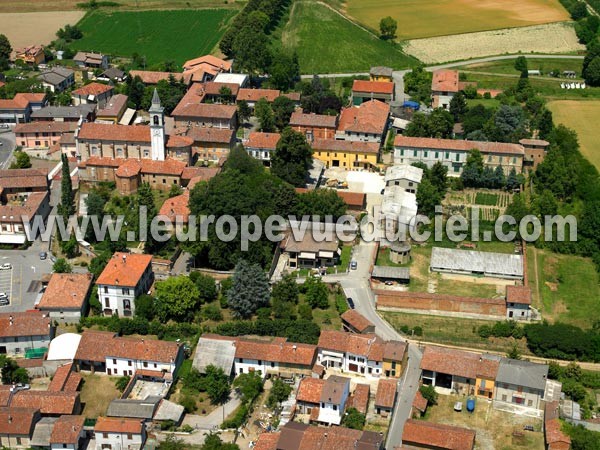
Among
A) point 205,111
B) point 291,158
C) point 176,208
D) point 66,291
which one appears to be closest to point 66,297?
point 66,291

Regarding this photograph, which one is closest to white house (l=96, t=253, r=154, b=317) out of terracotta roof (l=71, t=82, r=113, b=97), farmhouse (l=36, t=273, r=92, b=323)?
farmhouse (l=36, t=273, r=92, b=323)

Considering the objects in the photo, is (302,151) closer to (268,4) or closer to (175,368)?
(175,368)

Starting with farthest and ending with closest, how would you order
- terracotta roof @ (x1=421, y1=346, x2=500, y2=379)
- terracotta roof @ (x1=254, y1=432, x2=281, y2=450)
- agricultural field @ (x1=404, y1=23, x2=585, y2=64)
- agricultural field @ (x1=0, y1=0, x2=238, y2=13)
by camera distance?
agricultural field @ (x1=0, y1=0, x2=238, y2=13) → agricultural field @ (x1=404, y1=23, x2=585, y2=64) → terracotta roof @ (x1=421, y1=346, x2=500, y2=379) → terracotta roof @ (x1=254, y1=432, x2=281, y2=450)

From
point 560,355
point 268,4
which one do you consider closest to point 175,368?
point 560,355

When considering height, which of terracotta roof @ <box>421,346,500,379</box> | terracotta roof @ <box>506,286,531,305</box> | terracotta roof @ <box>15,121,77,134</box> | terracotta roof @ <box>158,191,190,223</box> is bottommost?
terracotta roof @ <box>421,346,500,379</box>

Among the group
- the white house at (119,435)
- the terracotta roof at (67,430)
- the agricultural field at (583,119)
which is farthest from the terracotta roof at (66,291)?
the agricultural field at (583,119)

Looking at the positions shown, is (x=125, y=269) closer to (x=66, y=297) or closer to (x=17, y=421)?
(x=66, y=297)

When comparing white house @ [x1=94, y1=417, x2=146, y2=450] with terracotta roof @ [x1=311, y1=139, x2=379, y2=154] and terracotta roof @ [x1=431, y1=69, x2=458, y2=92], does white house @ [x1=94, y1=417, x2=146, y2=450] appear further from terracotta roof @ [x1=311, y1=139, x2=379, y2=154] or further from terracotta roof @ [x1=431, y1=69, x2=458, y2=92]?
terracotta roof @ [x1=431, y1=69, x2=458, y2=92]
